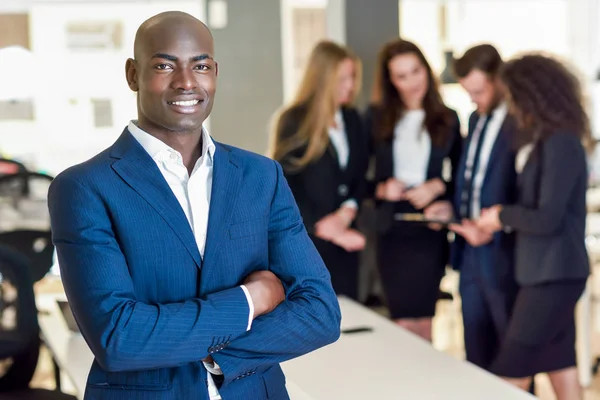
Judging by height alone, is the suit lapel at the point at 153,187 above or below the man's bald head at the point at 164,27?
below

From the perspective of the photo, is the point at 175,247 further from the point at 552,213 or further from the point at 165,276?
the point at 552,213

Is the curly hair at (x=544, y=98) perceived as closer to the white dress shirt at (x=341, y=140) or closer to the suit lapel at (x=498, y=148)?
the suit lapel at (x=498, y=148)

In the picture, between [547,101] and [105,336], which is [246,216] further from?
[547,101]

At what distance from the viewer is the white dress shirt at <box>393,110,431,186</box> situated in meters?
3.49

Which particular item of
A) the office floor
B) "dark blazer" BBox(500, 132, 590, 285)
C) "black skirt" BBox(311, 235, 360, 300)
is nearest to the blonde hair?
"black skirt" BBox(311, 235, 360, 300)

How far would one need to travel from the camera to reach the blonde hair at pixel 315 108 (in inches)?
132

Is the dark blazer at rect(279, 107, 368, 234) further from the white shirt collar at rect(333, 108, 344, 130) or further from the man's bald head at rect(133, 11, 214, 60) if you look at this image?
the man's bald head at rect(133, 11, 214, 60)

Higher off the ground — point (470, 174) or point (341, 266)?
point (470, 174)

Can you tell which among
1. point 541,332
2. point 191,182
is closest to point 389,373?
point 541,332

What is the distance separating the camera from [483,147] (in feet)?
10.3

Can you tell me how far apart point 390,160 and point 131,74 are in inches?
91.0

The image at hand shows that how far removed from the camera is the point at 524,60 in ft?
9.67

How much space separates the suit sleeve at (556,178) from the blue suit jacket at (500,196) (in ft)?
0.79

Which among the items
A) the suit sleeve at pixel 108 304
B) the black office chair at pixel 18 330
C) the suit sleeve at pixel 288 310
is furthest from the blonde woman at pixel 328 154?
the suit sleeve at pixel 108 304
